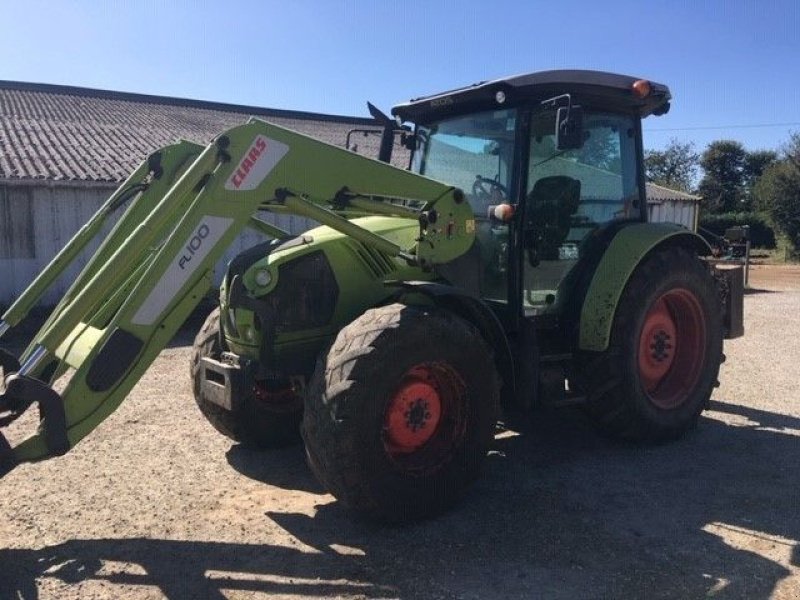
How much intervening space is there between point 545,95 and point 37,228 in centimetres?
1005

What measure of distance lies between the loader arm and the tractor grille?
32 cm

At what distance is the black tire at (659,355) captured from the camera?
4781 millimetres

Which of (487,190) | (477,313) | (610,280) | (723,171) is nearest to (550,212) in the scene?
(487,190)

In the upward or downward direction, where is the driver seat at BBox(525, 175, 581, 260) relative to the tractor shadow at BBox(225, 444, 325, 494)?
upward

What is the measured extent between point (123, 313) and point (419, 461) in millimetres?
1743

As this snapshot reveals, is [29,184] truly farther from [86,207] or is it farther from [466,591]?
[466,591]

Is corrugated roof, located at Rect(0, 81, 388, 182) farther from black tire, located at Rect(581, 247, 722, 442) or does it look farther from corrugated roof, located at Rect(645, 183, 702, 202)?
black tire, located at Rect(581, 247, 722, 442)

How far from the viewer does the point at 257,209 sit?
377cm

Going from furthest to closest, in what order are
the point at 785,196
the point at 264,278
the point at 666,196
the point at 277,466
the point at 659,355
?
1. the point at 785,196
2. the point at 666,196
3. the point at 659,355
4. the point at 277,466
5. the point at 264,278

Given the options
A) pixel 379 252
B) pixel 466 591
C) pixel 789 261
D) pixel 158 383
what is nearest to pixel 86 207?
pixel 158 383

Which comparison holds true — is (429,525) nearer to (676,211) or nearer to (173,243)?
(173,243)

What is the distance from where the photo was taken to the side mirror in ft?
13.6

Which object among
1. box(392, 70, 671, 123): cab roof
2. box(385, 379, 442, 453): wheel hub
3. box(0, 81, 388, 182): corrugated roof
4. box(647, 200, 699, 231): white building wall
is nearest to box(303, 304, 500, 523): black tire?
box(385, 379, 442, 453): wheel hub

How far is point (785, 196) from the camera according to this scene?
1308 inches
